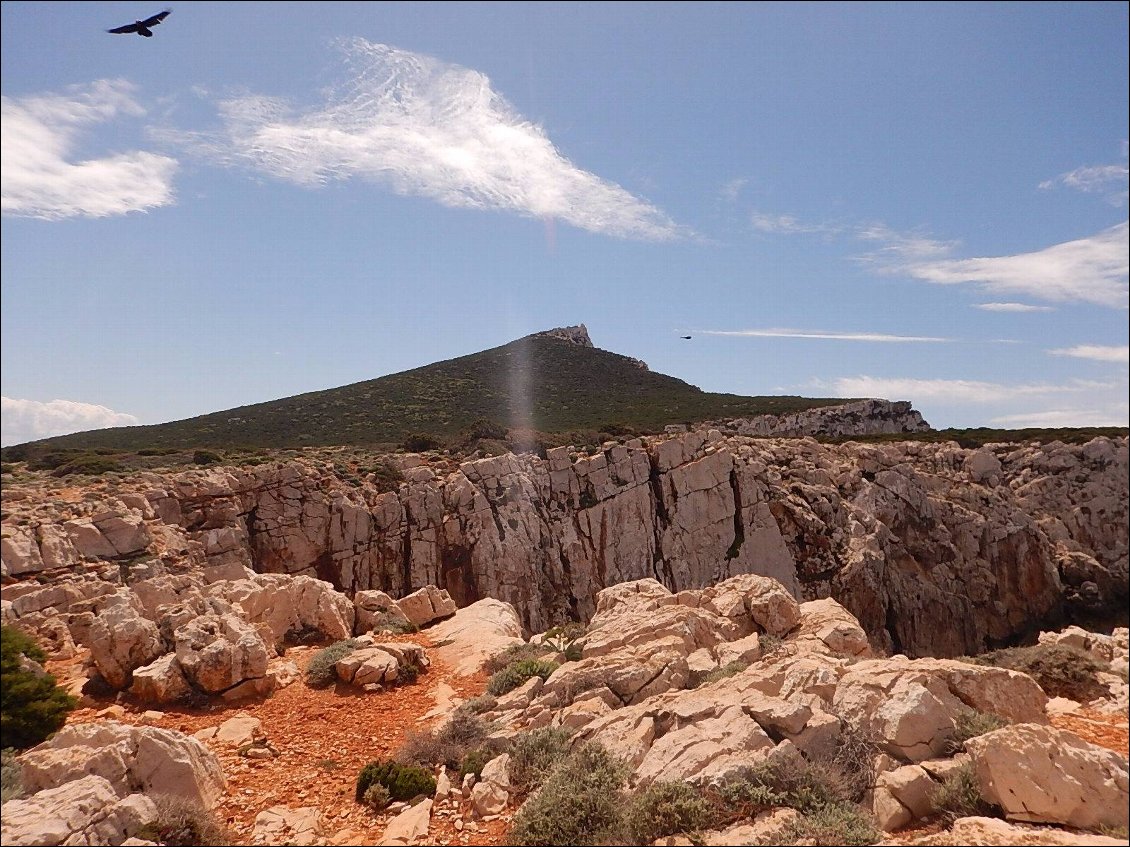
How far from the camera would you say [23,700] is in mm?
7637

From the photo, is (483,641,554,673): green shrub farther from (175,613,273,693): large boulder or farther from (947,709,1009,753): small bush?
(947,709,1009,753): small bush

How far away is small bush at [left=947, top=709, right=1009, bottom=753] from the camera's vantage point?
6996mm

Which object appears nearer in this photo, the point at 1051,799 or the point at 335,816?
the point at 1051,799

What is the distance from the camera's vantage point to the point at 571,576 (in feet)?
104

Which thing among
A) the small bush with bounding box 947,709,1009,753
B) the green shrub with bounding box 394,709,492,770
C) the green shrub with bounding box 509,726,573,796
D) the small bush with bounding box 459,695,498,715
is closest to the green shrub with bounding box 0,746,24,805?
the green shrub with bounding box 394,709,492,770

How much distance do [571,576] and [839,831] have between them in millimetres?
26269

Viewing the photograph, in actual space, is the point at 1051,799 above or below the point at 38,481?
below

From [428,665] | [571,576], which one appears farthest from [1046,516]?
[428,665]

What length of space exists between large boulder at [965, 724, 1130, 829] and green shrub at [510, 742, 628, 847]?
3.92m

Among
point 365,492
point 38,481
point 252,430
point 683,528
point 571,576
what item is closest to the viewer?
point 38,481

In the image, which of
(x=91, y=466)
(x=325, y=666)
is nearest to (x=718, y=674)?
(x=325, y=666)

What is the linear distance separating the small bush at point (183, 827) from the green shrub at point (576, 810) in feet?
11.7

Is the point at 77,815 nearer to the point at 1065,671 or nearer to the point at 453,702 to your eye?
the point at 453,702

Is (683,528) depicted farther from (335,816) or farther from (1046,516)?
(335,816)
